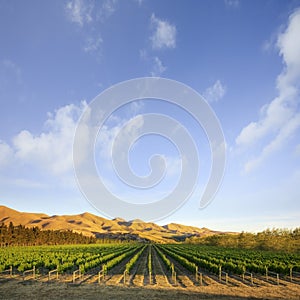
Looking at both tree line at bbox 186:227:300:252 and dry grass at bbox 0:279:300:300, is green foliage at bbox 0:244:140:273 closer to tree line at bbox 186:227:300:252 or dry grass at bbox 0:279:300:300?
dry grass at bbox 0:279:300:300

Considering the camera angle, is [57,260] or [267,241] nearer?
[57,260]

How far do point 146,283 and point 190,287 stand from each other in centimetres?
333

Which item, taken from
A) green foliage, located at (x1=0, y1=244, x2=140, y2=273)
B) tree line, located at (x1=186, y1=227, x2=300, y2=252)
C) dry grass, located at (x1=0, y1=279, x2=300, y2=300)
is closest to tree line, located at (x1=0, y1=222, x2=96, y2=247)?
green foliage, located at (x1=0, y1=244, x2=140, y2=273)

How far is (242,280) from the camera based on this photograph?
23406 mm

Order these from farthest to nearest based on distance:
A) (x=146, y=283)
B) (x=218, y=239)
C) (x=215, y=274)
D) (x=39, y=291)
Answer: (x=218, y=239) < (x=215, y=274) < (x=146, y=283) < (x=39, y=291)

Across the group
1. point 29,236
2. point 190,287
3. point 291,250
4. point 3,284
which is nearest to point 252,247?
point 291,250

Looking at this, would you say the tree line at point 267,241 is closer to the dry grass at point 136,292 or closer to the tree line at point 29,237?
the dry grass at point 136,292

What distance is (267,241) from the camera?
65.1 m

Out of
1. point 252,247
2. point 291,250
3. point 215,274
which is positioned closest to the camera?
point 215,274

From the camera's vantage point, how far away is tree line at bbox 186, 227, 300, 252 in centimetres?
5856

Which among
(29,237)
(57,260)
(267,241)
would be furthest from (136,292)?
(29,237)

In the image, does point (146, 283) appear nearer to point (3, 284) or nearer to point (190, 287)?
point (190, 287)

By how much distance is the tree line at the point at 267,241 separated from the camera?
58.6m

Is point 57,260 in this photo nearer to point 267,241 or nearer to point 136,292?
point 136,292
